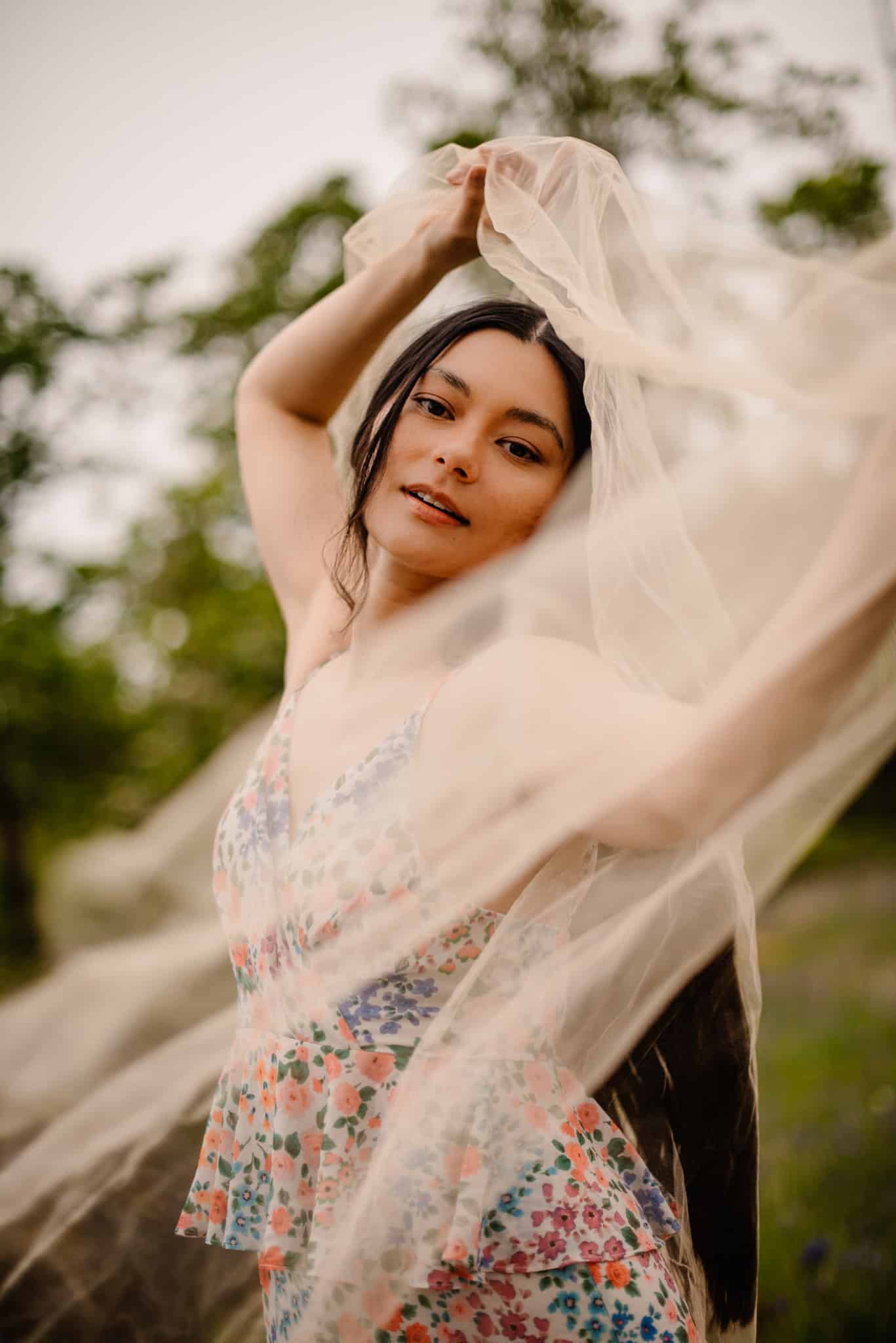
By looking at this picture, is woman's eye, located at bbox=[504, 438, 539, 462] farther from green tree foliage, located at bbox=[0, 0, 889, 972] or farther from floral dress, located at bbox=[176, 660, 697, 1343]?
green tree foliage, located at bbox=[0, 0, 889, 972]

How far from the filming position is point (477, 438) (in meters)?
1.38

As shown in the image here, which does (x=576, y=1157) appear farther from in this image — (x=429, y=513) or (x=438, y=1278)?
(x=429, y=513)

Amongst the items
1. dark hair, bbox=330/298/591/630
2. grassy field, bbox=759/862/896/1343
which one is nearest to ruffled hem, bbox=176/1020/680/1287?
dark hair, bbox=330/298/591/630

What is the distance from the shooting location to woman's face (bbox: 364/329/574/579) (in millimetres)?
1386

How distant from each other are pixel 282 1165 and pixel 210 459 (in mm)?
5658

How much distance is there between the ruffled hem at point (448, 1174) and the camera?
1.15 metres

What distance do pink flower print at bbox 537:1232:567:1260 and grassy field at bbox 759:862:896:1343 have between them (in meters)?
1.81

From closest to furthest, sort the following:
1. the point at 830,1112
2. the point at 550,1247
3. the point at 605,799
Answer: the point at 605,799 → the point at 550,1247 → the point at 830,1112

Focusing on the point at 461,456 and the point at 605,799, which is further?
the point at 461,456

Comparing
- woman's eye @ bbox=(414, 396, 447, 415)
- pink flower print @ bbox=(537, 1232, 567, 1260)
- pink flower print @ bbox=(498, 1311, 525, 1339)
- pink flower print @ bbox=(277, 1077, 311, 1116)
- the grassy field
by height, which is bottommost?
the grassy field

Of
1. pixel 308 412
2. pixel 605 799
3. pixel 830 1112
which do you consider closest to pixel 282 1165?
pixel 605 799

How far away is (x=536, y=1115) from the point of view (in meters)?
1.22

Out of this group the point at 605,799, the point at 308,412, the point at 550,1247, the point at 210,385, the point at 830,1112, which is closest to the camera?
the point at 605,799

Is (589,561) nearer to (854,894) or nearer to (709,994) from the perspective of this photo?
(709,994)
